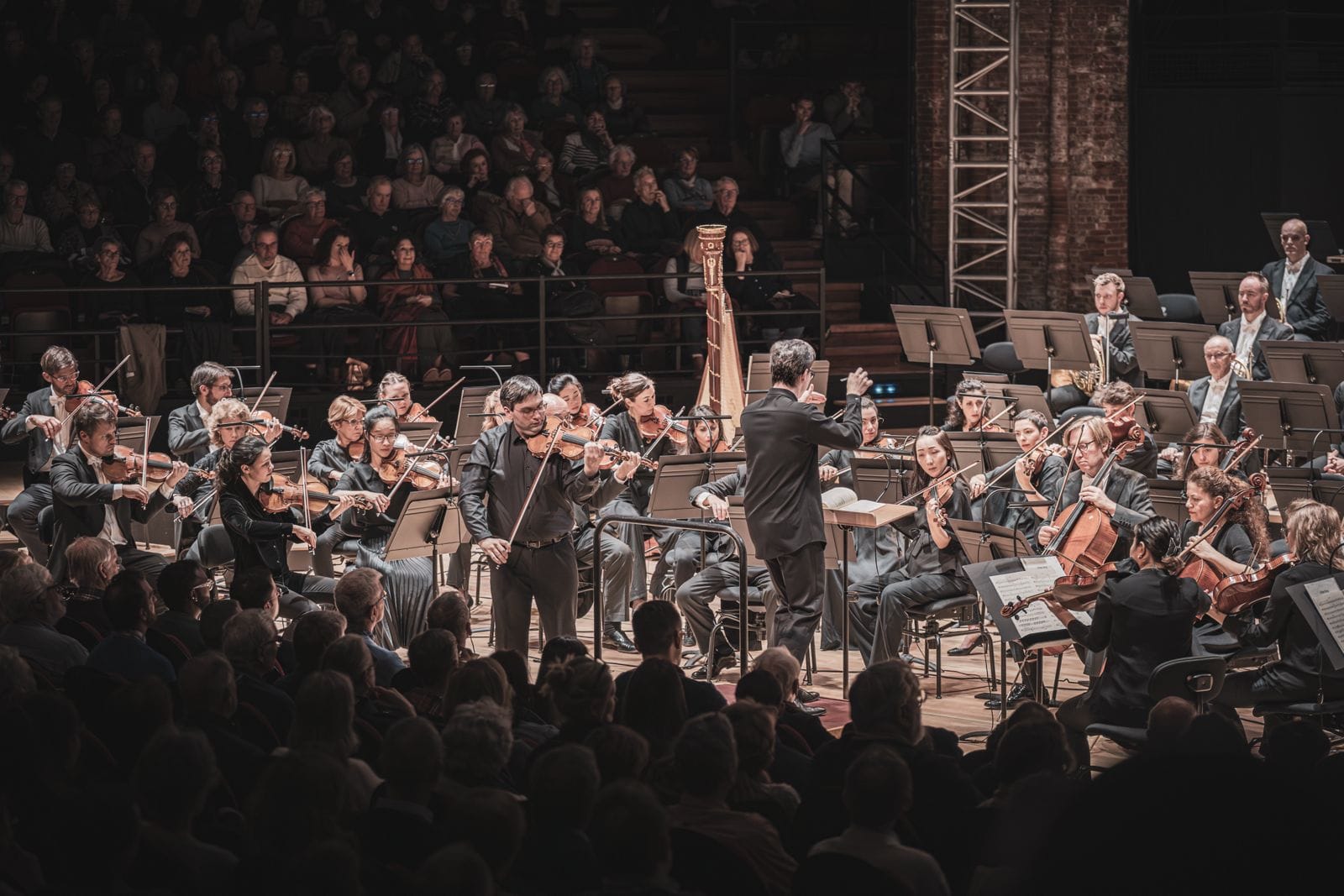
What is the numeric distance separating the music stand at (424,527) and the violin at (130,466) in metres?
1.40

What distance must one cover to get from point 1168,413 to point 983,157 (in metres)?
5.84

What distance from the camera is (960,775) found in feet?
13.2

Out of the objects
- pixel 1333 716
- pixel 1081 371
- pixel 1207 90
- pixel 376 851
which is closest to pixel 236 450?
pixel 376 851

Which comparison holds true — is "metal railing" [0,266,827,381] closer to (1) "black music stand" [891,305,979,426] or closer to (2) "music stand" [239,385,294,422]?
(1) "black music stand" [891,305,979,426]

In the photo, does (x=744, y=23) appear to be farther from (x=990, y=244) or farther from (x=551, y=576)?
(x=551, y=576)

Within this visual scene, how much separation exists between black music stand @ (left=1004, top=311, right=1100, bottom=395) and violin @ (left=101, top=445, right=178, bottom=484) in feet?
18.9

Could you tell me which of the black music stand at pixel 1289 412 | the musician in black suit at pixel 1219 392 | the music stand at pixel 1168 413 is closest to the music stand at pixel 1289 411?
the black music stand at pixel 1289 412

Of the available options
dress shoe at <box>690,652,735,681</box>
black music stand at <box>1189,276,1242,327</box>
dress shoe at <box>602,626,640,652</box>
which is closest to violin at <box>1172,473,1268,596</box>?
dress shoe at <box>690,652,735,681</box>

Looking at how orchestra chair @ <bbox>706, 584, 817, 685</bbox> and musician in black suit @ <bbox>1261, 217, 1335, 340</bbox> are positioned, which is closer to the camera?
orchestra chair @ <bbox>706, 584, 817, 685</bbox>

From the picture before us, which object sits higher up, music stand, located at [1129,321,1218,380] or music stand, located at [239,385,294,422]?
music stand, located at [1129,321,1218,380]

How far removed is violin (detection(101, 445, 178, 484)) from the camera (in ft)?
28.0

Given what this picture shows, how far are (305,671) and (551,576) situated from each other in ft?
7.72

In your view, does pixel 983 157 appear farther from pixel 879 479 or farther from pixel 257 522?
pixel 257 522

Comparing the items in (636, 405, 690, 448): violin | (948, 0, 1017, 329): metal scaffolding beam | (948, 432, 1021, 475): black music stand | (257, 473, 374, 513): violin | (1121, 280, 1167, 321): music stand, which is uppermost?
(948, 0, 1017, 329): metal scaffolding beam
